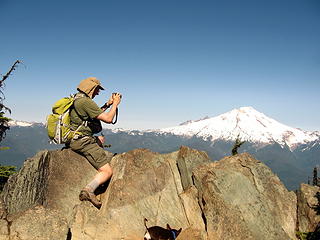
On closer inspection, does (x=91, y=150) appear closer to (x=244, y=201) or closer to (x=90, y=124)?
(x=90, y=124)

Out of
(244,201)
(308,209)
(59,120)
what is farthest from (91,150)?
(308,209)

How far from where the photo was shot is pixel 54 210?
31.5 feet

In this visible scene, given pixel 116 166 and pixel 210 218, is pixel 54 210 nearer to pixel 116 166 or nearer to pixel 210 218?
pixel 116 166

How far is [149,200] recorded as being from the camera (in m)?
10.9

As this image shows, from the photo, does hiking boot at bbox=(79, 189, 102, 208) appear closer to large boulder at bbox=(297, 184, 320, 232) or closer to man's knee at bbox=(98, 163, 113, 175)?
man's knee at bbox=(98, 163, 113, 175)

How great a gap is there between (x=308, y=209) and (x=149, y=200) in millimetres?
7899

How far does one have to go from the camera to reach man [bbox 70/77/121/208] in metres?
10.0

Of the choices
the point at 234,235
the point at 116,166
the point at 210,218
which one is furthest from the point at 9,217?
the point at 234,235

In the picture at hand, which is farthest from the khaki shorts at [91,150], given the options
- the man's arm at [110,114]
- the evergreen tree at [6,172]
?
the evergreen tree at [6,172]

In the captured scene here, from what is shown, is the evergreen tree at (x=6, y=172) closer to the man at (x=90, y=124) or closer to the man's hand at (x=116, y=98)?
the man at (x=90, y=124)

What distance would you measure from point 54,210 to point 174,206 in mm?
4964

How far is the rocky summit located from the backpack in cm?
156

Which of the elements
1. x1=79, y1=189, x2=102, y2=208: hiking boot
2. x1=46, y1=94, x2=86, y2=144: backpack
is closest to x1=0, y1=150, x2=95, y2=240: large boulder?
x1=79, y1=189, x2=102, y2=208: hiking boot

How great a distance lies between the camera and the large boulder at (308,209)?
11711 millimetres
